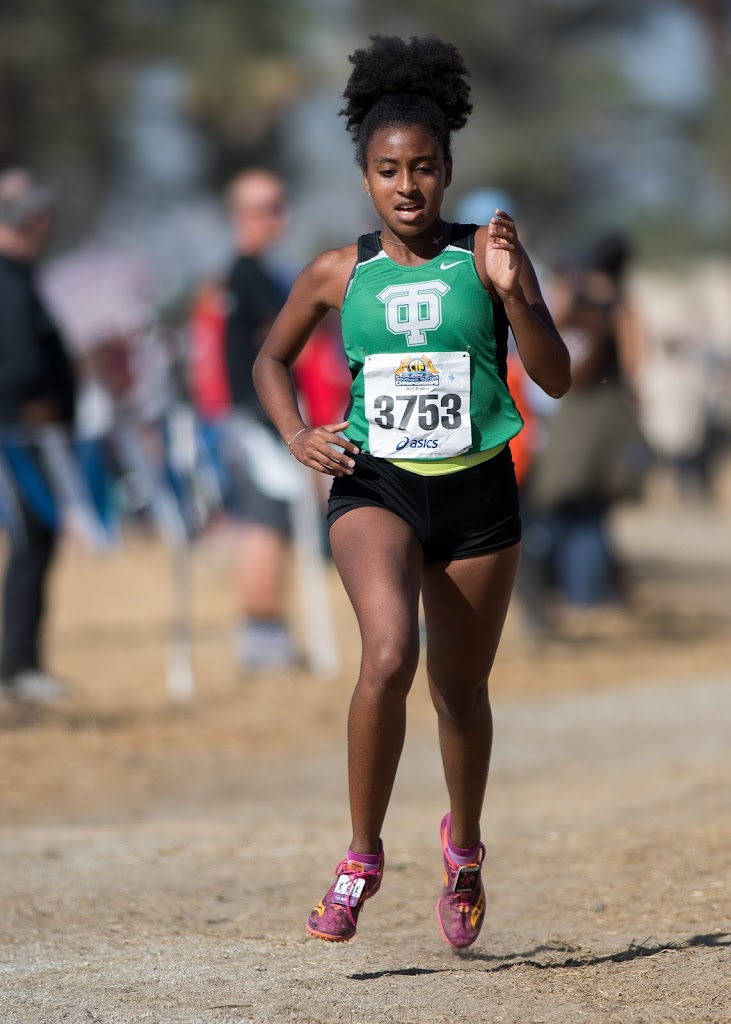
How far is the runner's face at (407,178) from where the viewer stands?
4082 mm

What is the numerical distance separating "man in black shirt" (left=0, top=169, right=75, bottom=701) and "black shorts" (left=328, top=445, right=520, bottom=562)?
14.2 feet

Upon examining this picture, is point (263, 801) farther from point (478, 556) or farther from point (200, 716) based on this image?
point (478, 556)

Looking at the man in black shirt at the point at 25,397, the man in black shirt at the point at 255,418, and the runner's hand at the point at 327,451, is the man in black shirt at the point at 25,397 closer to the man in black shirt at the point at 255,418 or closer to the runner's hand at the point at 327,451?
the man in black shirt at the point at 255,418

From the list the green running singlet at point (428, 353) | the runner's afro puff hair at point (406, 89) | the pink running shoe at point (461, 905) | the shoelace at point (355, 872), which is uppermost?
the runner's afro puff hair at point (406, 89)

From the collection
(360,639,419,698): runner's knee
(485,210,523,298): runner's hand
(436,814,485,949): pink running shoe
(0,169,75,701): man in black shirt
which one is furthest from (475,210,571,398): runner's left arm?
(0,169,75,701): man in black shirt

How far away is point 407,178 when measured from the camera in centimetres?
408

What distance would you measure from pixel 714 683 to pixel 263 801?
3143 millimetres

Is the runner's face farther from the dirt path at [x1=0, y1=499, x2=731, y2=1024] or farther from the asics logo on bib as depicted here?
the dirt path at [x1=0, y1=499, x2=731, y2=1024]

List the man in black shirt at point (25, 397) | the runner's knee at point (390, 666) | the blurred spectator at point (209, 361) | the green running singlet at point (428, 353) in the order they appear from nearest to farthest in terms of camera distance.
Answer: the runner's knee at point (390, 666) < the green running singlet at point (428, 353) < the man in black shirt at point (25, 397) < the blurred spectator at point (209, 361)

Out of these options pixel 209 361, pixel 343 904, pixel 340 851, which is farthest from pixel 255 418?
pixel 343 904

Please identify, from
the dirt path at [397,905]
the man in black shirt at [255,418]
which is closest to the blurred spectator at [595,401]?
the man in black shirt at [255,418]

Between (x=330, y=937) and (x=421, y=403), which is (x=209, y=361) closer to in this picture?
(x=421, y=403)

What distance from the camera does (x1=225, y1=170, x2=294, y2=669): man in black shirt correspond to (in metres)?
8.73

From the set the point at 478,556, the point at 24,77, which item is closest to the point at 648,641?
the point at 478,556
